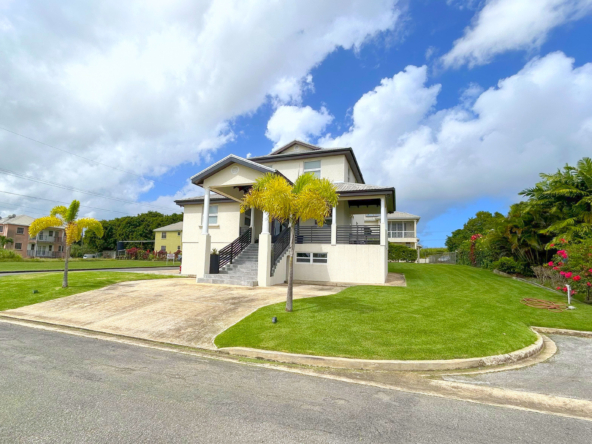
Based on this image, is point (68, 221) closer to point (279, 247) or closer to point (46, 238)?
point (279, 247)

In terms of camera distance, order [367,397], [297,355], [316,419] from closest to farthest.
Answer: [316,419]
[367,397]
[297,355]

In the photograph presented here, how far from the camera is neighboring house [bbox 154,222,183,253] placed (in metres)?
49.5

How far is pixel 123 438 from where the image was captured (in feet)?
10.7

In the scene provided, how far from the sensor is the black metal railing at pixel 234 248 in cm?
1689

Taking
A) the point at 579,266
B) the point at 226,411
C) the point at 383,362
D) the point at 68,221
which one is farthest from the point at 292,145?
the point at 226,411

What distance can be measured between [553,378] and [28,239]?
275 ft

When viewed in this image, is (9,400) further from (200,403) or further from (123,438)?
(200,403)

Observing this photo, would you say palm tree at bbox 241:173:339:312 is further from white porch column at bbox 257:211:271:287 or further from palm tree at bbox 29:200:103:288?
palm tree at bbox 29:200:103:288

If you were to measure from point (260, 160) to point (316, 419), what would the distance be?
19194mm

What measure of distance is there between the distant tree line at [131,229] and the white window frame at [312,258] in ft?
204

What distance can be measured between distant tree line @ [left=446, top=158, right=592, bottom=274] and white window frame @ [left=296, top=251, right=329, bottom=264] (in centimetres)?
1041

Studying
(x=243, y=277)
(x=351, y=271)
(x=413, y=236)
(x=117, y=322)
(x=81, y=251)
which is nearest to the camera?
(x=117, y=322)

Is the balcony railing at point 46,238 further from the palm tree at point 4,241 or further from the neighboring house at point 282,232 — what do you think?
the neighboring house at point 282,232

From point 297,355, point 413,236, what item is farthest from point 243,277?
point 413,236
